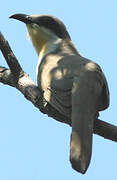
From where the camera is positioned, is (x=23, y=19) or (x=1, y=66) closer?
(x=1, y=66)

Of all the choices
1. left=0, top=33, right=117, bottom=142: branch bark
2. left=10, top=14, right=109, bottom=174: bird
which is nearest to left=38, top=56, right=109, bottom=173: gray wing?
left=10, top=14, right=109, bottom=174: bird

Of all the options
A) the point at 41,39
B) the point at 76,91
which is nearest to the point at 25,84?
the point at 76,91

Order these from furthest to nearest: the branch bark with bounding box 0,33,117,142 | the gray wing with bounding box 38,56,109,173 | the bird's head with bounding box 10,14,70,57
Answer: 1. the bird's head with bounding box 10,14,70,57
2. the branch bark with bounding box 0,33,117,142
3. the gray wing with bounding box 38,56,109,173

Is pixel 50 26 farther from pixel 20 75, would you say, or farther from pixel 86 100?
pixel 86 100

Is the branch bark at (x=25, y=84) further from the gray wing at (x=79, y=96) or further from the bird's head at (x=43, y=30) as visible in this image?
the bird's head at (x=43, y=30)

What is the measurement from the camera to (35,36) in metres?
6.93

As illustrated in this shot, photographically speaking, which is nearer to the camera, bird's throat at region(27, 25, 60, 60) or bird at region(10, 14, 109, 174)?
bird at region(10, 14, 109, 174)

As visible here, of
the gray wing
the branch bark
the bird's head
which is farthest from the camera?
the bird's head

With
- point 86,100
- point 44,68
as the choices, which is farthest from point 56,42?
point 86,100

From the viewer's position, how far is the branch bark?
5.50 meters

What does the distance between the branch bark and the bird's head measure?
1128 mm

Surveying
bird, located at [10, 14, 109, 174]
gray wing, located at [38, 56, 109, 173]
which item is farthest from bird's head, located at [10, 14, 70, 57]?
gray wing, located at [38, 56, 109, 173]

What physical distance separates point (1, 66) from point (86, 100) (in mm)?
1363

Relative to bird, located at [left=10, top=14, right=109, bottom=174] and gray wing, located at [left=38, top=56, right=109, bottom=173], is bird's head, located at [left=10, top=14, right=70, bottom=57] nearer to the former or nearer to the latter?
bird, located at [left=10, top=14, right=109, bottom=174]
